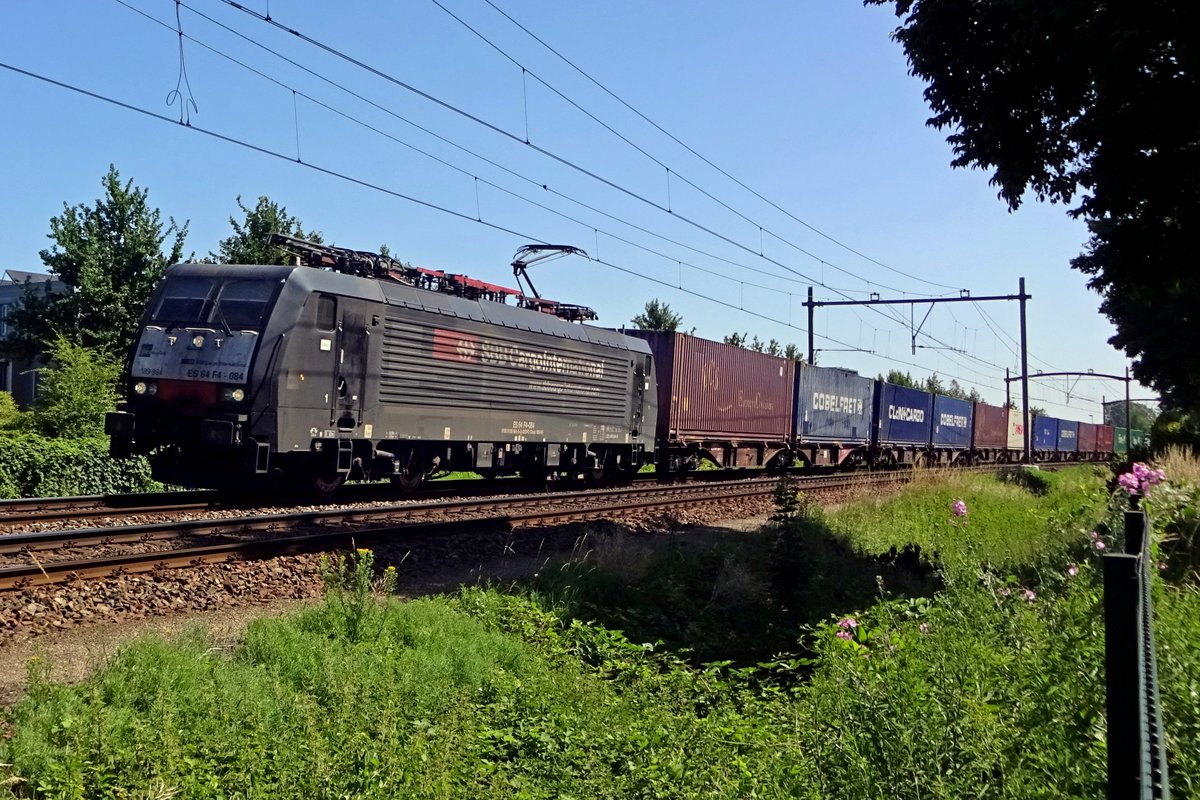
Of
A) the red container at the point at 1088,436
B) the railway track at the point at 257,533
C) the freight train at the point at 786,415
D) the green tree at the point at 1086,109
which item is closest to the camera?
the railway track at the point at 257,533

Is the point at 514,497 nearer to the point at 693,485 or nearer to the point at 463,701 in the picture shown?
the point at 693,485

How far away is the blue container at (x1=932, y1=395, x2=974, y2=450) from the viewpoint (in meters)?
38.0

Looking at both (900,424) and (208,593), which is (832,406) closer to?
(900,424)

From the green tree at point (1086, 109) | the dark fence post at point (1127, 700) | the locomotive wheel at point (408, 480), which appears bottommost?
the locomotive wheel at point (408, 480)

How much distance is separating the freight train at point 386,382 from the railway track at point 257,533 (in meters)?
1.41

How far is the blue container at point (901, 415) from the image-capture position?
33.2 meters

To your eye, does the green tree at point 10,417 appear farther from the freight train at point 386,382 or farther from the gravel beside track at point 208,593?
the gravel beside track at point 208,593

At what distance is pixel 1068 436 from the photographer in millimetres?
57219

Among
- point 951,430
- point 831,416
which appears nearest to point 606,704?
point 831,416

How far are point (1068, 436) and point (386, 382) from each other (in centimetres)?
5322

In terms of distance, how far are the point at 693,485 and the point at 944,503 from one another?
21.9 ft

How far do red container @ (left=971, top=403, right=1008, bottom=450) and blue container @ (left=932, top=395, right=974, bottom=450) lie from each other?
3.07 ft

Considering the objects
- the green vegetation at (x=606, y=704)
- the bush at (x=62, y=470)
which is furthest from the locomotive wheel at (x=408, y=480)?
the green vegetation at (x=606, y=704)

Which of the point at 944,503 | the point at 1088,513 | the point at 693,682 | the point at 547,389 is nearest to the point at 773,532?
the point at 1088,513
